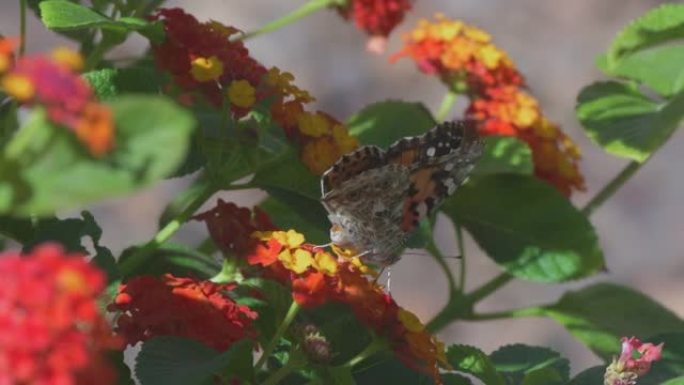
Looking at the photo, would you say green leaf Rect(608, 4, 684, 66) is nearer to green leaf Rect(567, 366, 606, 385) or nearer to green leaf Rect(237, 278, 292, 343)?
green leaf Rect(567, 366, 606, 385)

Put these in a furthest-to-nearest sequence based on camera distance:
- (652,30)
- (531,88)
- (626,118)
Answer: (531,88) < (626,118) < (652,30)

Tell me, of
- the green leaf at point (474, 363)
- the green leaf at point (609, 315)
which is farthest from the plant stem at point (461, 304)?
the green leaf at point (474, 363)

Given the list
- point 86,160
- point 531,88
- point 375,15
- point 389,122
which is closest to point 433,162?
point 389,122

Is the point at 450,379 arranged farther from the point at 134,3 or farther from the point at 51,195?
the point at 51,195

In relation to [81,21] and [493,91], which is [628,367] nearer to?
[81,21]

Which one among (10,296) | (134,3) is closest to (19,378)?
(10,296)

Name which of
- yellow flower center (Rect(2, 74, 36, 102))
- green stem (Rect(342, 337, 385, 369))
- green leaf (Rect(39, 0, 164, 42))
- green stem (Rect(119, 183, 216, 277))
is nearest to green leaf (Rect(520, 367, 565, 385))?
green stem (Rect(342, 337, 385, 369))
